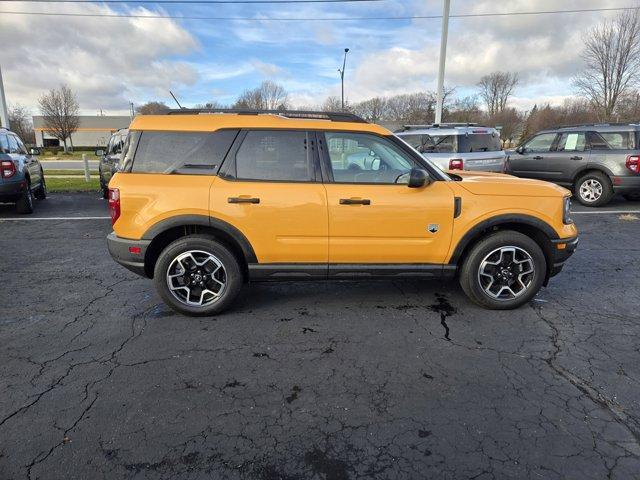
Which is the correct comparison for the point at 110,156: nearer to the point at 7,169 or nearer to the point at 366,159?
the point at 7,169

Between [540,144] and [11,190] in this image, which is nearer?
[11,190]

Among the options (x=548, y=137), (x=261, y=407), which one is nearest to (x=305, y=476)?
(x=261, y=407)

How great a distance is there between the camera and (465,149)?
31.6 feet

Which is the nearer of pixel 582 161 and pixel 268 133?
pixel 268 133

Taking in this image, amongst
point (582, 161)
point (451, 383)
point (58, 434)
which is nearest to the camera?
point (58, 434)

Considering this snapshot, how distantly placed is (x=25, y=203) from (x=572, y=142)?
490 inches

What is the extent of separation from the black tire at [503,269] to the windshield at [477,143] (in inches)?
230

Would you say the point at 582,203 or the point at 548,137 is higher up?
the point at 548,137

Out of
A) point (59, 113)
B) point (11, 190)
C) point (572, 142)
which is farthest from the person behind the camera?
point (59, 113)

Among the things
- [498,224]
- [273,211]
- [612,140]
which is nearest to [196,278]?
[273,211]

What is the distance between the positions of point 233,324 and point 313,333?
30.0 inches

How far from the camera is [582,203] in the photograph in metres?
10.4

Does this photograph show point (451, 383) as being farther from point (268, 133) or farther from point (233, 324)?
point (268, 133)

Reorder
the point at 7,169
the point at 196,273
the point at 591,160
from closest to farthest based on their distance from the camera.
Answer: the point at 196,273 → the point at 7,169 → the point at 591,160
